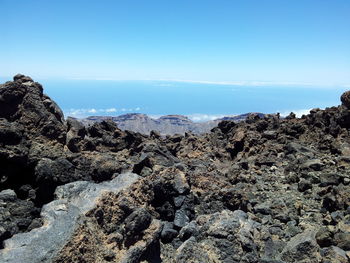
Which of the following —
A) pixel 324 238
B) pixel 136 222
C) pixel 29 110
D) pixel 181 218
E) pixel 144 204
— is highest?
pixel 29 110

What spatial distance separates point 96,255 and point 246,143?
1420 centimetres

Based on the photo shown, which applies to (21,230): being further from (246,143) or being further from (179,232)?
(246,143)

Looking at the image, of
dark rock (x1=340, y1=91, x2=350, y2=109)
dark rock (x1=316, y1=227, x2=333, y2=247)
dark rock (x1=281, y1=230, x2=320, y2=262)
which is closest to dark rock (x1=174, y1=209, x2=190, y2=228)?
dark rock (x1=281, y1=230, x2=320, y2=262)

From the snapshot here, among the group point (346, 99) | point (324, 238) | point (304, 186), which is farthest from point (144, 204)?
point (346, 99)

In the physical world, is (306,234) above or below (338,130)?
below

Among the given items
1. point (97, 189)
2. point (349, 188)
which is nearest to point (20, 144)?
point (97, 189)

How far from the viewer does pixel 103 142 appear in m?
16.2

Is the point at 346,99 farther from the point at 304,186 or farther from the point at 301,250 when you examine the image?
the point at 301,250

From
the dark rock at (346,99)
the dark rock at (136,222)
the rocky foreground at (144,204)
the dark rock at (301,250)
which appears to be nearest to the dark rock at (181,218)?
the rocky foreground at (144,204)

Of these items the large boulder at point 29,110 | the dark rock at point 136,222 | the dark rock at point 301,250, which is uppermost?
the large boulder at point 29,110

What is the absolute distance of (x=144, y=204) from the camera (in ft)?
27.8

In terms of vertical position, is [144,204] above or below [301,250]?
above

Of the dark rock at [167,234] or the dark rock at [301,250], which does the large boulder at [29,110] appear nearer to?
the dark rock at [167,234]

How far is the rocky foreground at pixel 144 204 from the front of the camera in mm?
6574
